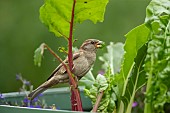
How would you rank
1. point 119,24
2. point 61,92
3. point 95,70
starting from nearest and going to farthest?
point 61,92, point 95,70, point 119,24

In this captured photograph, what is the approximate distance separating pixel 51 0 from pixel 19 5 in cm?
361

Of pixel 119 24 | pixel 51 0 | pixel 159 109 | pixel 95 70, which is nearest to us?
pixel 159 109

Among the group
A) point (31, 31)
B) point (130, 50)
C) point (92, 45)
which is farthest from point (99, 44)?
point (31, 31)

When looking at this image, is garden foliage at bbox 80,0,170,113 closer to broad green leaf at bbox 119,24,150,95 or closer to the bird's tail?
broad green leaf at bbox 119,24,150,95

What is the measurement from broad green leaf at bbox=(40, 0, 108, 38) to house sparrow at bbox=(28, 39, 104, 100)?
0.13m

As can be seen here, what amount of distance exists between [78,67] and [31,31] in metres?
3.22

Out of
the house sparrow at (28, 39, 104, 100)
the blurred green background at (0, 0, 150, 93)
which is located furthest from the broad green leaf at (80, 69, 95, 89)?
the blurred green background at (0, 0, 150, 93)

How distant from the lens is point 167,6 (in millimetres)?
Result: 1673

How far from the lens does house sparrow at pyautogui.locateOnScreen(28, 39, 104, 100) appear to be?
1.84 m

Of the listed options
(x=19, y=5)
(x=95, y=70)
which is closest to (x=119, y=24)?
(x=95, y=70)

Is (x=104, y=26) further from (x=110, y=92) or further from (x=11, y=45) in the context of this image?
(x=110, y=92)

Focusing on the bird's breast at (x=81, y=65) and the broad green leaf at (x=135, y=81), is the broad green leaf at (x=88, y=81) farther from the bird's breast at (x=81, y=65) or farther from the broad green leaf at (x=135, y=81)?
the broad green leaf at (x=135, y=81)

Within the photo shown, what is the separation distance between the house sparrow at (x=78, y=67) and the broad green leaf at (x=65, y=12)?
130 mm

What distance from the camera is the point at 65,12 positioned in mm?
1674
